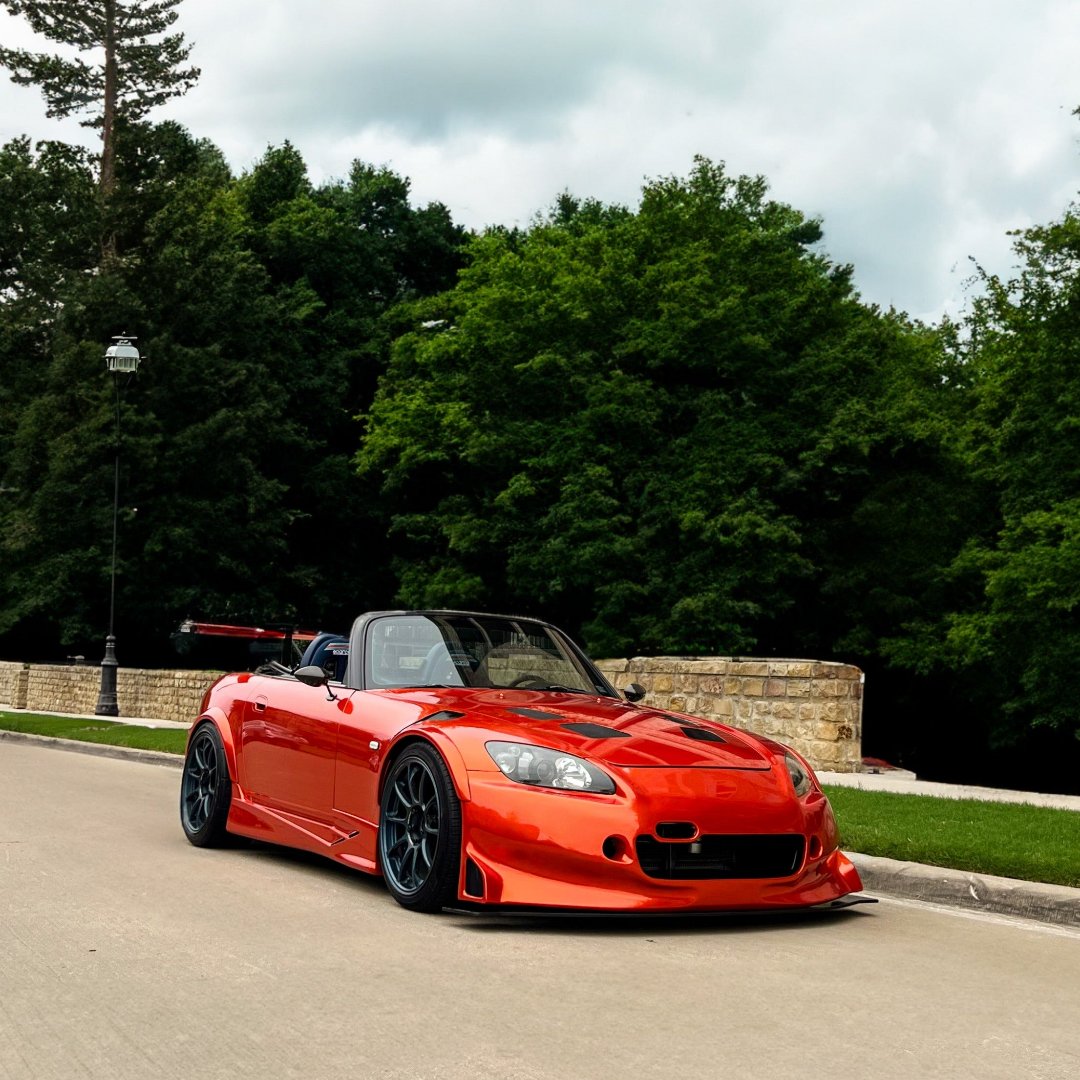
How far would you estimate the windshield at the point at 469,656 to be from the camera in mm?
8609

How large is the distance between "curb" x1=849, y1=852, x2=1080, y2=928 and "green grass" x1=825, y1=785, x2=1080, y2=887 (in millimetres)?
186

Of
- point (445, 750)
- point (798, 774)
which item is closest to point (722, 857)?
point (798, 774)

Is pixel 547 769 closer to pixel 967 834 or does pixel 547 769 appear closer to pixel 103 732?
pixel 967 834

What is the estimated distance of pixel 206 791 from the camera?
392 inches

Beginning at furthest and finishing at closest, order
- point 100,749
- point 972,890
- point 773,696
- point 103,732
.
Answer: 1. point 103,732
2. point 100,749
3. point 773,696
4. point 972,890

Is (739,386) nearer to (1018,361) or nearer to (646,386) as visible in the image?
(646,386)

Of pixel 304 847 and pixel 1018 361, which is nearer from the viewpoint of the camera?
pixel 304 847

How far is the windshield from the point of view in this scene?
28.2 ft

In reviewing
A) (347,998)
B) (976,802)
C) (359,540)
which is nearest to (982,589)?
(359,540)

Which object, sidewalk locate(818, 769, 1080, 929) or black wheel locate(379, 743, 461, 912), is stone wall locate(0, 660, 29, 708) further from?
black wheel locate(379, 743, 461, 912)

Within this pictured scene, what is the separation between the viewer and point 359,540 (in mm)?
58750

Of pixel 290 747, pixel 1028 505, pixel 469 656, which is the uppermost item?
pixel 1028 505

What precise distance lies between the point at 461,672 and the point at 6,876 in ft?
8.60

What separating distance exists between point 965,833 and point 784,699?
25.2 ft
